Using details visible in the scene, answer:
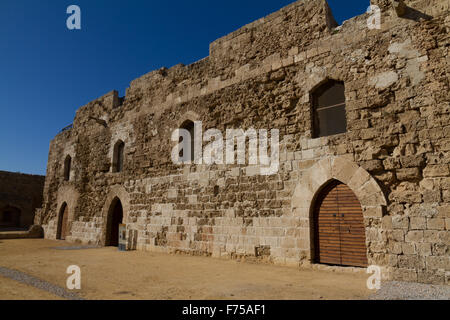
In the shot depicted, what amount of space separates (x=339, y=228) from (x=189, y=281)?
2703 millimetres

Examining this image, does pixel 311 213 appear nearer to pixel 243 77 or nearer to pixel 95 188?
pixel 243 77

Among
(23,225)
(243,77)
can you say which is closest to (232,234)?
(243,77)

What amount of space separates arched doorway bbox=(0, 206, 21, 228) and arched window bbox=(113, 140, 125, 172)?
1463 cm

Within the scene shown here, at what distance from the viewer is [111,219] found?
10086mm

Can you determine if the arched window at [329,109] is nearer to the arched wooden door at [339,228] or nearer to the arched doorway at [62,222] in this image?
the arched wooden door at [339,228]

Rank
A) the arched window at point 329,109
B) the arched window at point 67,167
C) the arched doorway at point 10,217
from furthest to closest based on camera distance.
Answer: the arched doorway at point 10,217, the arched window at point 67,167, the arched window at point 329,109

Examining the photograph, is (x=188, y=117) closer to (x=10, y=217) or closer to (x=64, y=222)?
(x=64, y=222)

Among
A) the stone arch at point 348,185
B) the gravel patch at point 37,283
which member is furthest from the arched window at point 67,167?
the stone arch at point 348,185

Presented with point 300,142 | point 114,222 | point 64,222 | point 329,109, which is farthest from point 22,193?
point 329,109

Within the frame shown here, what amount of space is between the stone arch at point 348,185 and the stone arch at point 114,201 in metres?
5.62

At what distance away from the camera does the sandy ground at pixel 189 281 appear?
3.58m

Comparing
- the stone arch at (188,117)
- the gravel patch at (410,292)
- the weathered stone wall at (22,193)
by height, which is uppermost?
the stone arch at (188,117)

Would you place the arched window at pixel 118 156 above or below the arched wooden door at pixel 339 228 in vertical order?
above
